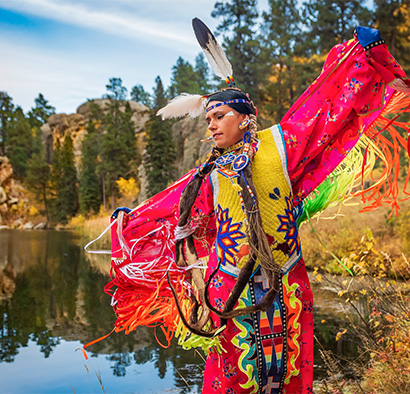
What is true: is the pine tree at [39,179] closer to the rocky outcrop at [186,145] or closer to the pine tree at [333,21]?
the rocky outcrop at [186,145]

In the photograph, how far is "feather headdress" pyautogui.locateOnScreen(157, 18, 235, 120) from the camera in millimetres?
2139

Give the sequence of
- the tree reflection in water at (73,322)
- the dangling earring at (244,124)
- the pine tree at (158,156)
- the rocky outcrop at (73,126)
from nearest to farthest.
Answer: the dangling earring at (244,124) → the tree reflection in water at (73,322) → the pine tree at (158,156) → the rocky outcrop at (73,126)

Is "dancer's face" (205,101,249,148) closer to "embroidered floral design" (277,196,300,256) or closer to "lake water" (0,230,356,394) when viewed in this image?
"embroidered floral design" (277,196,300,256)

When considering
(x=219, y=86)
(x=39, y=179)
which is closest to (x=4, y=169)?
(x=39, y=179)

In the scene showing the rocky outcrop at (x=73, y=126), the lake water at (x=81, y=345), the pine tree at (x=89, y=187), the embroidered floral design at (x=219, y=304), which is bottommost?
the lake water at (x=81, y=345)

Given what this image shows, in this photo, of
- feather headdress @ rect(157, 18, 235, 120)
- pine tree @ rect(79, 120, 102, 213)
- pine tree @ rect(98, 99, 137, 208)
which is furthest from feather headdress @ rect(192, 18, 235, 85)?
pine tree @ rect(79, 120, 102, 213)

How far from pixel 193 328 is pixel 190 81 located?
123 ft

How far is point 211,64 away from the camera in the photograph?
215 cm

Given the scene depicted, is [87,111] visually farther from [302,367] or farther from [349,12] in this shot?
[302,367]

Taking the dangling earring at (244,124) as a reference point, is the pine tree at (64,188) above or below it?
above

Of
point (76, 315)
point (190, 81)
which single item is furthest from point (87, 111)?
point (76, 315)

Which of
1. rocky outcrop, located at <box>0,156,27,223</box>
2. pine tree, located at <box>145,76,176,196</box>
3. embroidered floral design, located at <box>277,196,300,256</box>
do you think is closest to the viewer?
embroidered floral design, located at <box>277,196,300,256</box>

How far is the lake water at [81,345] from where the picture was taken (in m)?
4.04

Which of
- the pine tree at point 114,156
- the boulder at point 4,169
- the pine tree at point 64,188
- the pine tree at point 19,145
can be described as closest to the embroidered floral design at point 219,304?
the pine tree at point 114,156
